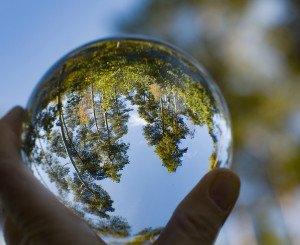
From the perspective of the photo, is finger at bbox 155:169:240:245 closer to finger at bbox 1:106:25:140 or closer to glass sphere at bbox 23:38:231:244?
glass sphere at bbox 23:38:231:244

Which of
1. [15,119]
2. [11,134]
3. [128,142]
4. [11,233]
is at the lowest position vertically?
[11,233]

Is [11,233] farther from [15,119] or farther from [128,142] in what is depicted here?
[128,142]

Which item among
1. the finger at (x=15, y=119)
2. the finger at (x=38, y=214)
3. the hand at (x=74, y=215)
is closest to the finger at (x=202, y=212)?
the hand at (x=74, y=215)

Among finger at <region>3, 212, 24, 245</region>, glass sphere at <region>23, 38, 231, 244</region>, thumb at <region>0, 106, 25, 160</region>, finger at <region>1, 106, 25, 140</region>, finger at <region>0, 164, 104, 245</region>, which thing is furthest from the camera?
finger at <region>1, 106, 25, 140</region>

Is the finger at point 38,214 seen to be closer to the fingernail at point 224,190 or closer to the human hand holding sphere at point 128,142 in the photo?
the human hand holding sphere at point 128,142

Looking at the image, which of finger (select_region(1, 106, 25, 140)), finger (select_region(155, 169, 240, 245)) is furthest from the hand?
finger (select_region(1, 106, 25, 140))

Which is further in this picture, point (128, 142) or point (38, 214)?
point (38, 214)

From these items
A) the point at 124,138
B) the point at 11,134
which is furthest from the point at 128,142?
the point at 11,134
